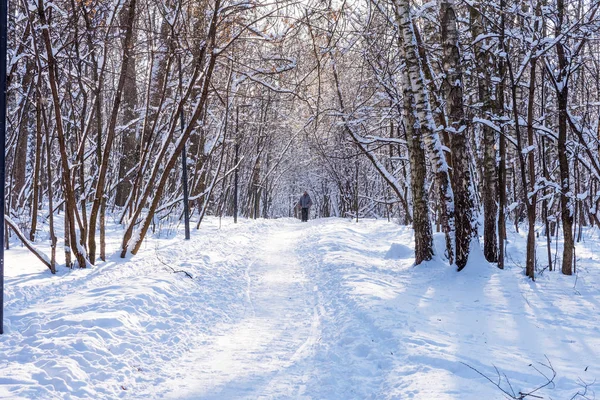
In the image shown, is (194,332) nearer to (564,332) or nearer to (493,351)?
(493,351)

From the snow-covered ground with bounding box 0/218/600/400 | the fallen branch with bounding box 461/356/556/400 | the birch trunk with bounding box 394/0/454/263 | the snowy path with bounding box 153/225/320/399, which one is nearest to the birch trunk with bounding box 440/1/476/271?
the birch trunk with bounding box 394/0/454/263

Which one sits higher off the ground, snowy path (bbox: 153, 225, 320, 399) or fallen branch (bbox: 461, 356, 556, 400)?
fallen branch (bbox: 461, 356, 556, 400)

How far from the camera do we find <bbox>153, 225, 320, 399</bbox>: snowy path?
12.6 ft

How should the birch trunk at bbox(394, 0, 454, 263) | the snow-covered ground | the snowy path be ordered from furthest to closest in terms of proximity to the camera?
1. the birch trunk at bbox(394, 0, 454, 263)
2. the snowy path
3. the snow-covered ground

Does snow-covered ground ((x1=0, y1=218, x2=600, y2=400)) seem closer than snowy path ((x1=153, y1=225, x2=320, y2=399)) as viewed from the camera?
Yes

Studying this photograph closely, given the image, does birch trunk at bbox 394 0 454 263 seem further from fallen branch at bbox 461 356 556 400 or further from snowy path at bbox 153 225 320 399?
fallen branch at bbox 461 356 556 400

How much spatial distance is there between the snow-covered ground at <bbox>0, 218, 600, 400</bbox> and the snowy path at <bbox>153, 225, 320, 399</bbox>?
2 centimetres

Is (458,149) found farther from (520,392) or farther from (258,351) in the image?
(520,392)

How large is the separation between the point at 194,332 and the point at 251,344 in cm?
80

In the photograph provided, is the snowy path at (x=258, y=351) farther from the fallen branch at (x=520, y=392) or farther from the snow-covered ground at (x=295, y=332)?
the fallen branch at (x=520, y=392)

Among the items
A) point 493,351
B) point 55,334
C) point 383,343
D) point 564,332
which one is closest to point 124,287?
point 55,334

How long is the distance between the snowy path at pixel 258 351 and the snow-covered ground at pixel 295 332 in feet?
0.06

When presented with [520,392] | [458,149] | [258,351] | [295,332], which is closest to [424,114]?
[458,149]

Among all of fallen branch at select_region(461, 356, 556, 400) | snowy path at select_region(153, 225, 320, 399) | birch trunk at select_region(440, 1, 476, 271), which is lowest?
snowy path at select_region(153, 225, 320, 399)
